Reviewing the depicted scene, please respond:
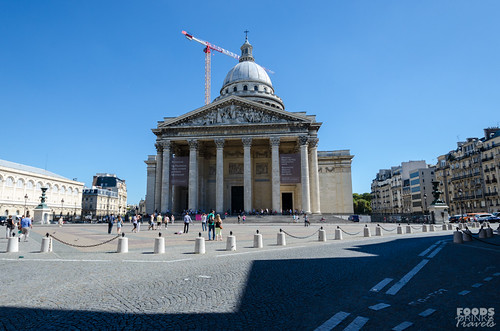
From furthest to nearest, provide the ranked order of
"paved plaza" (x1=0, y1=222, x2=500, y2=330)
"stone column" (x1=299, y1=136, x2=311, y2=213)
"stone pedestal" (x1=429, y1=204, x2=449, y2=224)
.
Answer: "stone column" (x1=299, y1=136, x2=311, y2=213), "stone pedestal" (x1=429, y1=204, x2=449, y2=224), "paved plaza" (x1=0, y1=222, x2=500, y2=330)

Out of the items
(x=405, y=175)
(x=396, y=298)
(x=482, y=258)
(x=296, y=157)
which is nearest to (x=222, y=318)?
(x=396, y=298)

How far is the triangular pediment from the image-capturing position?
1726 inches

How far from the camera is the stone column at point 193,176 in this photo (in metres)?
43.1

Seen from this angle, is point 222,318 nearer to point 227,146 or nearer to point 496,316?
point 496,316

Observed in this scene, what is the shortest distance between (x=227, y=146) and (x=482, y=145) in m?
47.0

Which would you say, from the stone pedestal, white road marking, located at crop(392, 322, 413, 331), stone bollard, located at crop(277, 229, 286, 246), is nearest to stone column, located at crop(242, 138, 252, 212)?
the stone pedestal

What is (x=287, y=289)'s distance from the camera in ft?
21.0

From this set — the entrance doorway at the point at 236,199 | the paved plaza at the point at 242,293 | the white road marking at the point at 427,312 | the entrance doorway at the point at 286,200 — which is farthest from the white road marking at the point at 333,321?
the entrance doorway at the point at 286,200

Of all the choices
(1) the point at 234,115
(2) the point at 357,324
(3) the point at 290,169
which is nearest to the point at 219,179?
(1) the point at 234,115

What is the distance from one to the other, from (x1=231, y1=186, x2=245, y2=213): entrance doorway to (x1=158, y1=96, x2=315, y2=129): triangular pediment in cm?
1192

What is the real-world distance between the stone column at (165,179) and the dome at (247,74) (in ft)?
97.9

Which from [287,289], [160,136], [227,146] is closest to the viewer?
[287,289]

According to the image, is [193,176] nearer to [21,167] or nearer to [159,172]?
[159,172]

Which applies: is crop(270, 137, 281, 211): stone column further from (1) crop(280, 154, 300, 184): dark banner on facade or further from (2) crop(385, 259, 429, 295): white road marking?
(2) crop(385, 259, 429, 295): white road marking
